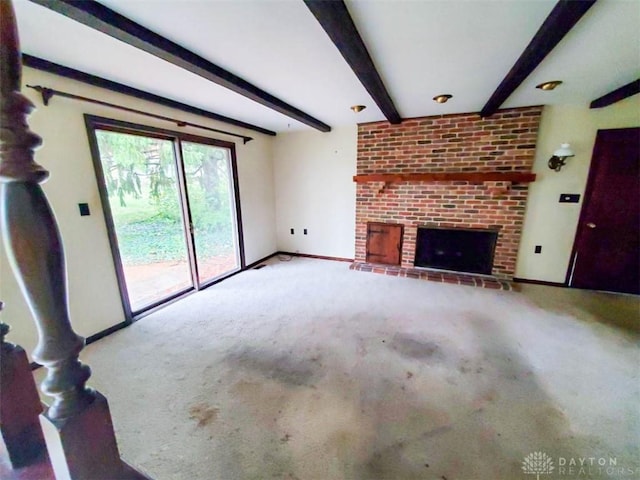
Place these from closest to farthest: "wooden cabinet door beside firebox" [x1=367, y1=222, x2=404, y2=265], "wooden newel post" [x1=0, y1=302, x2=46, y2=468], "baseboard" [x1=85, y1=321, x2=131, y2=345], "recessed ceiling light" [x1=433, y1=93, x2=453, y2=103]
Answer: "wooden newel post" [x1=0, y1=302, x2=46, y2=468]
"baseboard" [x1=85, y1=321, x2=131, y2=345]
"recessed ceiling light" [x1=433, y1=93, x2=453, y2=103]
"wooden cabinet door beside firebox" [x1=367, y1=222, x2=404, y2=265]

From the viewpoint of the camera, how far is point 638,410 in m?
1.70

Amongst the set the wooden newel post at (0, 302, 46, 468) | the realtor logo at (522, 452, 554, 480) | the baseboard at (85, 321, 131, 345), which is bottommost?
the realtor logo at (522, 452, 554, 480)

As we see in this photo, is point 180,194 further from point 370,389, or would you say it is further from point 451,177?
point 451,177

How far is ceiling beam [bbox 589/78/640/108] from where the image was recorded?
2.48 metres

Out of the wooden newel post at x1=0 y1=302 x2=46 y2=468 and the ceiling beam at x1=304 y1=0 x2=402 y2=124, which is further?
the ceiling beam at x1=304 y1=0 x2=402 y2=124

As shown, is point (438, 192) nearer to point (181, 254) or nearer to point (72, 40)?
point (181, 254)

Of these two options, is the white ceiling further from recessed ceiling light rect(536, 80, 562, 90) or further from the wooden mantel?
the wooden mantel

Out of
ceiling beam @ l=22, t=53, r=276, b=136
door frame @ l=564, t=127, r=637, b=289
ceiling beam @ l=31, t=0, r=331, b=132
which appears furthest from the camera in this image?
door frame @ l=564, t=127, r=637, b=289

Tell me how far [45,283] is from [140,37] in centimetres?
166

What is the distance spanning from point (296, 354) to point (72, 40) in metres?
2.65

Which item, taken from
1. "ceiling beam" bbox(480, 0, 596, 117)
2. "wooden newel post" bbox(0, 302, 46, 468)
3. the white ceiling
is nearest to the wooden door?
the white ceiling

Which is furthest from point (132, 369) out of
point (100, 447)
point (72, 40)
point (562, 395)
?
point (562, 395)

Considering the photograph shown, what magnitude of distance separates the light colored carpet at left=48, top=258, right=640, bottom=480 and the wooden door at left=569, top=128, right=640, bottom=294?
0.48 m

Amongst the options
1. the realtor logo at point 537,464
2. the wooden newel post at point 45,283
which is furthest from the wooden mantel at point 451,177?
the wooden newel post at point 45,283
